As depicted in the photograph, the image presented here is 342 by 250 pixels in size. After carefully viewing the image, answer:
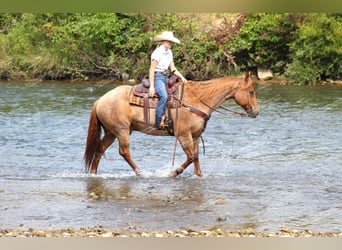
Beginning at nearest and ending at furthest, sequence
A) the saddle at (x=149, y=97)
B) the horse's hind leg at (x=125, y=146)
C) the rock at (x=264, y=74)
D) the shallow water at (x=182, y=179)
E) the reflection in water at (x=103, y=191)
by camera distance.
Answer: the shallow water at (x=182, y=179)
the reflection in water at (x=103, y=191)
the saddle at (x=149, y=97)
the horse's hind leg at (x=125, y=146)
the rock at (x=264, y=74)

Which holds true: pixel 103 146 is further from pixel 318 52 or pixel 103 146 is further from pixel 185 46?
pixel 318 52

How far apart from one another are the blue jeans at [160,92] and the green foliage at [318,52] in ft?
52.6

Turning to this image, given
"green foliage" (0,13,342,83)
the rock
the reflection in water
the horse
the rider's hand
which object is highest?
the rider's hand

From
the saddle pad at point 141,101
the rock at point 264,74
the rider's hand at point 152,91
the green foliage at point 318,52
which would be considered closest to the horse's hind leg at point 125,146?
the saddle pad at point 141,101

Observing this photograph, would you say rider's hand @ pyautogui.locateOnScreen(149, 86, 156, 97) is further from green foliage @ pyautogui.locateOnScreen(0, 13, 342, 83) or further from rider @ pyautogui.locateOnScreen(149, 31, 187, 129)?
green foliage @ pyautogui.locateOnScreen(0, 13, 342, 83)

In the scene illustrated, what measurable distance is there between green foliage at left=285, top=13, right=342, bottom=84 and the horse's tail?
1608 cm

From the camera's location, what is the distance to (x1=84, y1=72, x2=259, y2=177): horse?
26.1 ft

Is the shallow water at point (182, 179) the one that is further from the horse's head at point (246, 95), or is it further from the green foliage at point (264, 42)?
the green foliage at point (264, 42)

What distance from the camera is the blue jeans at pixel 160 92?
7.66 meters

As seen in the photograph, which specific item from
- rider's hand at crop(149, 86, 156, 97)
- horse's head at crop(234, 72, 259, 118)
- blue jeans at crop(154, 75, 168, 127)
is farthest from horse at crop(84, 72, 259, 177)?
rider's hand at crop(149, 86, 156, 97)

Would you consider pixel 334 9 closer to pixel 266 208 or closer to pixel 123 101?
pixel 266 208

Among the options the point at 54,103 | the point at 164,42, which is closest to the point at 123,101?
the point at 164,42

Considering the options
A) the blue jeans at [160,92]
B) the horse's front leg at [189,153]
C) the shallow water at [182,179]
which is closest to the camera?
the shallow water at [182,179]

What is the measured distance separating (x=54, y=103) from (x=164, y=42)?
37.0 ft
